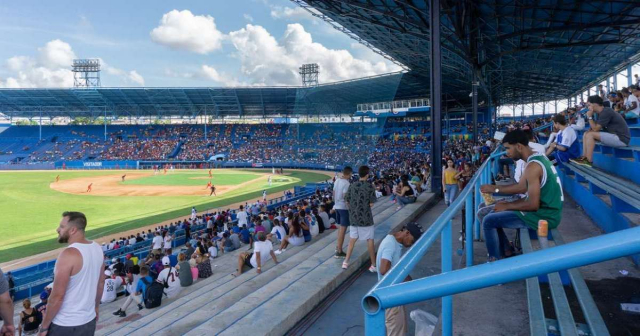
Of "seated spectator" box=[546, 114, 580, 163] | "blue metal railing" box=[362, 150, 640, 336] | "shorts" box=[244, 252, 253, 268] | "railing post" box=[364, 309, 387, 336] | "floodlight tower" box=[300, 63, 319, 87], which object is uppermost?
"floodlight tower" box=[300, 63, 319, 87]

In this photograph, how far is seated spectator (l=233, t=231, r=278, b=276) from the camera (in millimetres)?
8391

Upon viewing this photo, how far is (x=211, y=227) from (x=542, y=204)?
595 inches

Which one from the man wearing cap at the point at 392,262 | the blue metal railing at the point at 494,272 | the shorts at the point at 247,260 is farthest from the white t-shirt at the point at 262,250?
the blue metal railing at the point at 494,272

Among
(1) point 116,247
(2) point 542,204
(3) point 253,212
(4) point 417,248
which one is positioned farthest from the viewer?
(3) point 253,212

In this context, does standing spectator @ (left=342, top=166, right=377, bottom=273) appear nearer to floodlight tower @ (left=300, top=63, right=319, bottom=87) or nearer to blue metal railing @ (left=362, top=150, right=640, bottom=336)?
blue metal railing @ (left=362, top=150, right=640, bottom=336)

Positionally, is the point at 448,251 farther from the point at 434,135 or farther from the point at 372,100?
the point at 372,100

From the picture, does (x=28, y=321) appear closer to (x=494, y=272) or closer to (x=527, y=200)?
(x=527, y=200)

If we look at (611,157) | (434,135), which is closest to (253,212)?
(434,135)

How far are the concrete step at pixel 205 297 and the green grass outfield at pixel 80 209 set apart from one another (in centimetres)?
1151

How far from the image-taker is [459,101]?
62.8m

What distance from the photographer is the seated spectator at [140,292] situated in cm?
809

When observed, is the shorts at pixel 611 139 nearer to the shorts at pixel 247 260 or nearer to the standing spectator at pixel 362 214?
the standing spectator at pixel 362 214

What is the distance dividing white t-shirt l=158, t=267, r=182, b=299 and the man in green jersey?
295 inches

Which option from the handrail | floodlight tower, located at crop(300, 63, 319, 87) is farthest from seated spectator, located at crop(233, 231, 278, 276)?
floodlight tower, located at crop(300, 63, 319, 87)
